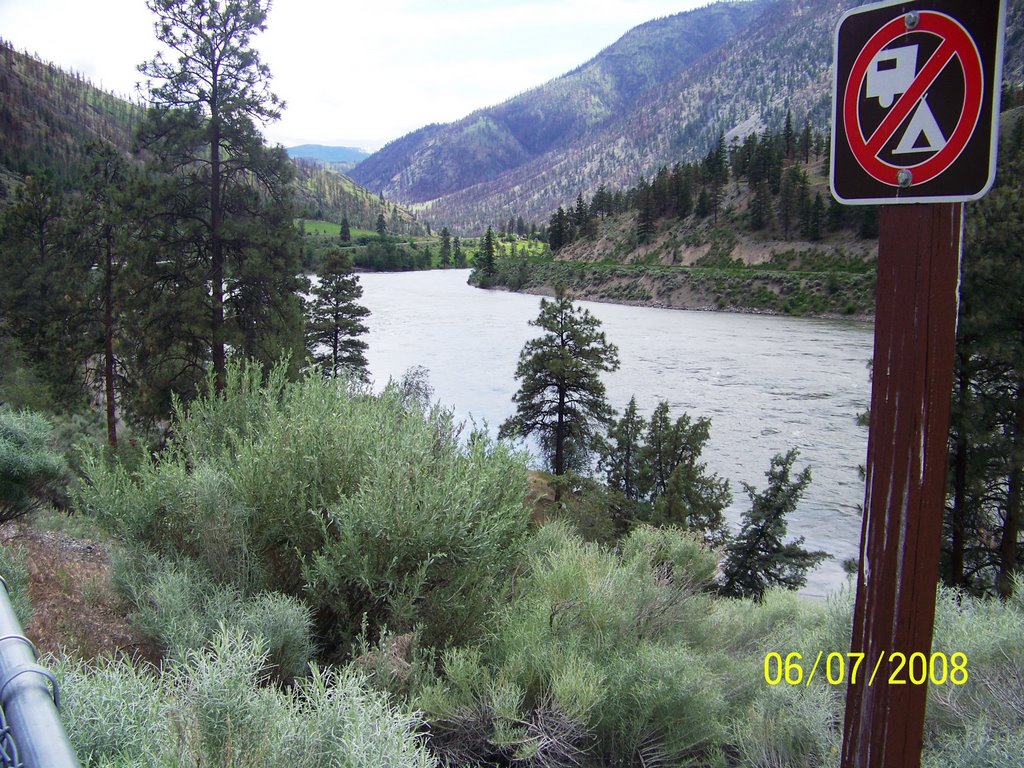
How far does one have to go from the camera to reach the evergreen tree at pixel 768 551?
586 inches

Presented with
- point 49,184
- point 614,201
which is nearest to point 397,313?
point 49,184

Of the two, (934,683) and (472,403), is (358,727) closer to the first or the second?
(934,683)

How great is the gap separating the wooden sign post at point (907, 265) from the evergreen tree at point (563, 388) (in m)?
20.0

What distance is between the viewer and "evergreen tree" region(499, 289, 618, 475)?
22.3m

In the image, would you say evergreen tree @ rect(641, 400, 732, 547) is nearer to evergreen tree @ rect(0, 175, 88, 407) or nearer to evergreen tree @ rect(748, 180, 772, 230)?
evergreen tree @ rect(0, 175, 88, 407)

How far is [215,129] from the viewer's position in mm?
16109

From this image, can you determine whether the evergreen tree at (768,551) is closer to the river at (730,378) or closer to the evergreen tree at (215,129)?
the river at (730,378)

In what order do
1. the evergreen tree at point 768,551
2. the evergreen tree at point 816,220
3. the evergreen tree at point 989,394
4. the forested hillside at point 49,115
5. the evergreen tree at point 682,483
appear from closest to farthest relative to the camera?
the evergreen tree at point 989,394 < the evergreen tree at point 768,551 < the evergreen tree at point 682,483 < the evergreen tree at point 816,220 < the forested hillside at point 49,115

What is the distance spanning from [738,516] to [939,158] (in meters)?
19.0

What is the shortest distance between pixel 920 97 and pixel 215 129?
57.9 feet

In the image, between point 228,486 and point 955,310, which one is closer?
point 955,310

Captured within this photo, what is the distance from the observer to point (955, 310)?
142 cm

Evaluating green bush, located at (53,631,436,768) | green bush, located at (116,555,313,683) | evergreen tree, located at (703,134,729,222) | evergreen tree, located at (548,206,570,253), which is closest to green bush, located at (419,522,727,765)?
green bush, located at (116,555,313,683)

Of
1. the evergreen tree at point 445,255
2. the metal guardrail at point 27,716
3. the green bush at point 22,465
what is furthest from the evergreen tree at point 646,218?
the metal guardrail at point 27,716
